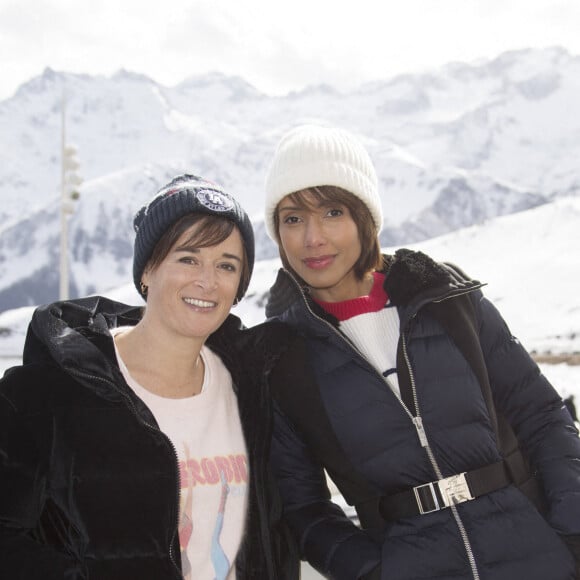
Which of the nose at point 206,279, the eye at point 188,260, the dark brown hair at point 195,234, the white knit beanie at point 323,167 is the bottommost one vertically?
the nose at point 206,279

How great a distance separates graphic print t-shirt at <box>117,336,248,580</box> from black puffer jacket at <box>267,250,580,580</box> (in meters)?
0.28

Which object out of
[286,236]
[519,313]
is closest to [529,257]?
[519,313]

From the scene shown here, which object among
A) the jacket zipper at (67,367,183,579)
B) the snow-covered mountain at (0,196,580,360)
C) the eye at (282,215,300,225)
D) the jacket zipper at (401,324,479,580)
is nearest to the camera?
the jacket zipper at (67,367,183,579)

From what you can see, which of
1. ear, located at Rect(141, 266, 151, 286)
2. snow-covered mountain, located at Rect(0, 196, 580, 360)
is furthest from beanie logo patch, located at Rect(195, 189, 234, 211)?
snow-covered mountain, located at Rect(0, 196, 580, 360)

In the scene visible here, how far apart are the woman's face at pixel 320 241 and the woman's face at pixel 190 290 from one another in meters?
0.39

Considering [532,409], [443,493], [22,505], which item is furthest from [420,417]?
[22,505]

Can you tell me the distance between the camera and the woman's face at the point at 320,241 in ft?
9.09

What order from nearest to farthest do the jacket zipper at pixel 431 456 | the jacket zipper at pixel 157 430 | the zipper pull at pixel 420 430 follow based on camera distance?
the jacket zipper at pixel 157 430 → the jacket zipper at pixel 431 456 → the zipper pull at pixel 420 430

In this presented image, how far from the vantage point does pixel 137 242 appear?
2570 millimetres

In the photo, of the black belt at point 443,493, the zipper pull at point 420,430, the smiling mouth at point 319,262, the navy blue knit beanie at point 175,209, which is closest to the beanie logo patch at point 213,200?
the navy blue knit beanie at point 175,209

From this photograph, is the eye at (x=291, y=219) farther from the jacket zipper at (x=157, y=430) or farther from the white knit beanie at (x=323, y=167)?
the jacket zipper at (x=157, y=430)

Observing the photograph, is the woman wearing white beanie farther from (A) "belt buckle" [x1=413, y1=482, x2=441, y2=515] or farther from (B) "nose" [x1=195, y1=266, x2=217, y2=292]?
(B) "nose" [x1=195, y1=266, x2=217, y2=292]

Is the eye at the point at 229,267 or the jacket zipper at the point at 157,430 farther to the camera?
the eye at the point at 229,267

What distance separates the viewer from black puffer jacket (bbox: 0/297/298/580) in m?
2.03
